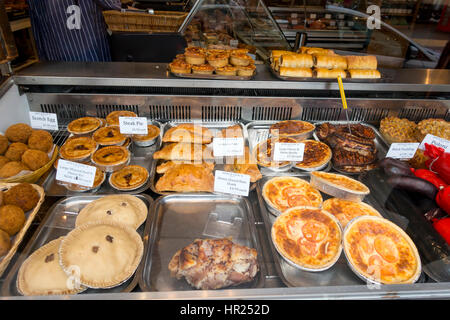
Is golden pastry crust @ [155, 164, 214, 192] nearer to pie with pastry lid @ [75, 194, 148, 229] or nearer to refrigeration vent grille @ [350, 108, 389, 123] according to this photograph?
pie with pastry lid @ [75, 194, 148, 229]

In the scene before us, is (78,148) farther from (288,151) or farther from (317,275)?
(317,275)

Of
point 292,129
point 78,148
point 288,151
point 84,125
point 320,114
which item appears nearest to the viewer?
point 288,151

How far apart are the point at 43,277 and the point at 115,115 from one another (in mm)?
1898

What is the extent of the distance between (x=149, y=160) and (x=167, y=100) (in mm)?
718

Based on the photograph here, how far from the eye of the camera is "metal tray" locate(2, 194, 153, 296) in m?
1.82

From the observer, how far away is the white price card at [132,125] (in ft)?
9.42

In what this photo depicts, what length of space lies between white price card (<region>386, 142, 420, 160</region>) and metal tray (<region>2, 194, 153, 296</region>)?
2.47 metres

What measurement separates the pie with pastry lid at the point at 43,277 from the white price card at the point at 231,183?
1.24 metres

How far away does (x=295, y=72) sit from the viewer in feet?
10.6

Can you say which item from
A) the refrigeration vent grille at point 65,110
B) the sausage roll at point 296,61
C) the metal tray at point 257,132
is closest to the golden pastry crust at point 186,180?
the metal tray at point 257,132

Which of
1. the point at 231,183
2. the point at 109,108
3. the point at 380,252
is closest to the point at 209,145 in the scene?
the point at 231,183

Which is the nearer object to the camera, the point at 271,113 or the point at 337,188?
the point at 337,188

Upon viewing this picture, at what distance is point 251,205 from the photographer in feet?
8.40

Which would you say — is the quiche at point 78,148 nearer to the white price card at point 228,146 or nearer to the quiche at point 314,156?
the white price card at point 228,146
